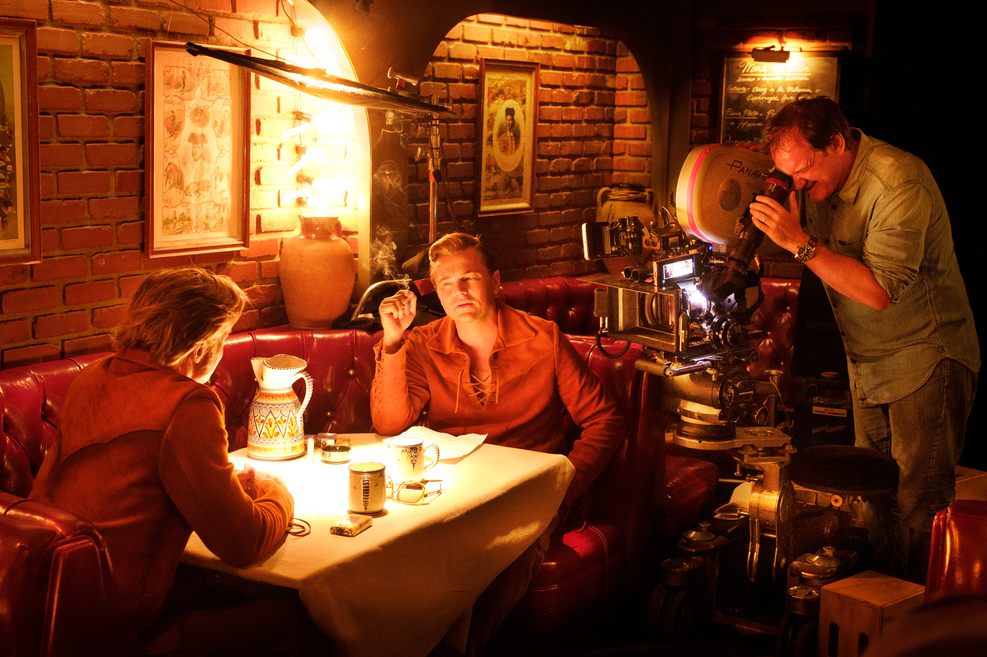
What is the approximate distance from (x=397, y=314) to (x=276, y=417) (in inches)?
19.7

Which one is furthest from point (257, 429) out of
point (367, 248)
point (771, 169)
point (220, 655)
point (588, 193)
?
point (588, 193)

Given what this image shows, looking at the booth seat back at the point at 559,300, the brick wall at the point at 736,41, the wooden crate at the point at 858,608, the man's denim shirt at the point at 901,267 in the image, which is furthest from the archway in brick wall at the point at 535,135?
the wooden crate at the point at 858,608

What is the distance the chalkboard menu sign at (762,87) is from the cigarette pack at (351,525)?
428 centimetres

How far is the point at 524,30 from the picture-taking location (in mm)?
5355

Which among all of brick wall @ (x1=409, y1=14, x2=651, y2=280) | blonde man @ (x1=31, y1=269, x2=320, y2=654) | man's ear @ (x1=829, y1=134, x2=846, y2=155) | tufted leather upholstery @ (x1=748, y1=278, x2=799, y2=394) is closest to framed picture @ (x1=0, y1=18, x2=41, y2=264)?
blonde man @ (x1=31, y1=269, x2=320, y2=654)

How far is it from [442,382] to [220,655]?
1.38m

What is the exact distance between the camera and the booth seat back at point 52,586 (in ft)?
4.97

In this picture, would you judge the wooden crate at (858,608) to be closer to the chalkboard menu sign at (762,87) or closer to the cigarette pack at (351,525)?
the cigarette pack at (351,525)

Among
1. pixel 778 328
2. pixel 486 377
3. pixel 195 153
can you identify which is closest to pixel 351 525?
pixel 486 377

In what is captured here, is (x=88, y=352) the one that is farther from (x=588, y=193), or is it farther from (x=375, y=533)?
(x=588, y=193)

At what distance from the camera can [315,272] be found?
11.8 feet

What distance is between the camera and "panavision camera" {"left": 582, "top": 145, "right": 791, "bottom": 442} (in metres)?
2.74

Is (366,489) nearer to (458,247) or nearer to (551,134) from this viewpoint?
(458,247)

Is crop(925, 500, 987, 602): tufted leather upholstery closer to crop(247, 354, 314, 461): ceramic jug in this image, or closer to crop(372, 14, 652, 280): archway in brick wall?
crop(247, 354, 314, 461): ceramic jug
